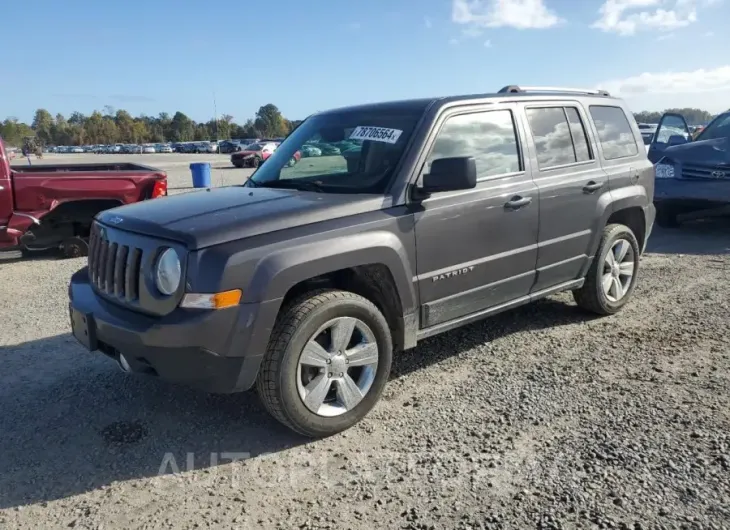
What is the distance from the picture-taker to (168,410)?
3910 millimetres

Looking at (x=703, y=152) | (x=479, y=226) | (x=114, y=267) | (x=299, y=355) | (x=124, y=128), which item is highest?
(x=124, y=128)

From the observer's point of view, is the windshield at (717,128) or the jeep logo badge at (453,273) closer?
the jeep logo badge at (453,273)

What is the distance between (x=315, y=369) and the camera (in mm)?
3512

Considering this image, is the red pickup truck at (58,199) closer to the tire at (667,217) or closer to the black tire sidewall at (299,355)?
the black tire sidewall at (299,355)

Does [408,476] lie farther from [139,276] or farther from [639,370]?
[639,370]

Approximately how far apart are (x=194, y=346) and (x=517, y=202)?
246 centimetres

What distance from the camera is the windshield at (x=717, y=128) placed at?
31.7 ft

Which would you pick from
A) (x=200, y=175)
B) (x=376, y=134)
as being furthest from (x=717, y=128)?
(x=200, y=175)

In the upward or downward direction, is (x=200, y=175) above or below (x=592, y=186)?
below

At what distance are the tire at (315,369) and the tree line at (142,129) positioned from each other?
120 m

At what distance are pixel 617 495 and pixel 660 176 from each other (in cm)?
780

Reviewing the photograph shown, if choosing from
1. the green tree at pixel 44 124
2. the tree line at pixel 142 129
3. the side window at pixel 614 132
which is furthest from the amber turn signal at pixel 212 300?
the green tree at pixel 44 124

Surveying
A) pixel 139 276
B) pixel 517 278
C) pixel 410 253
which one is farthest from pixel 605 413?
pixel 139 276

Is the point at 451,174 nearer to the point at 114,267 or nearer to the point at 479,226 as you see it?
the point at 479,226
